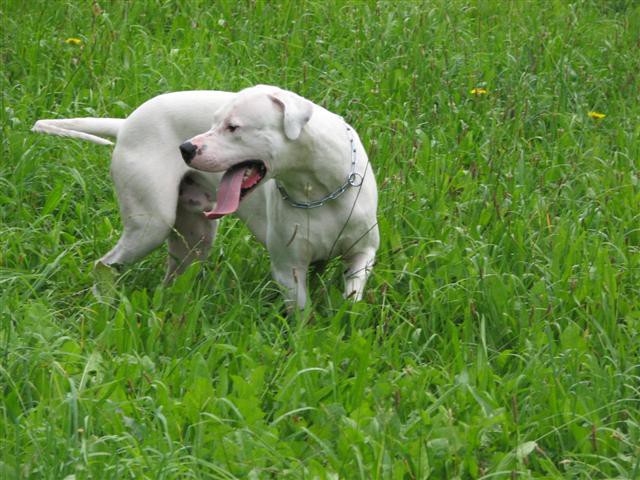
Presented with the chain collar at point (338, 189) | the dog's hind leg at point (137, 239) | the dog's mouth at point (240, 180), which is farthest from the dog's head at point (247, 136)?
the dog's hind leg at point (137, 239)

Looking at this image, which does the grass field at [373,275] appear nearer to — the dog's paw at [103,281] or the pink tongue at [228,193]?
the dog's paw at [103,281]

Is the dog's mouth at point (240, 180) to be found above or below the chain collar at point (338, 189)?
above

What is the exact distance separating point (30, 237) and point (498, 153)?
2237mm

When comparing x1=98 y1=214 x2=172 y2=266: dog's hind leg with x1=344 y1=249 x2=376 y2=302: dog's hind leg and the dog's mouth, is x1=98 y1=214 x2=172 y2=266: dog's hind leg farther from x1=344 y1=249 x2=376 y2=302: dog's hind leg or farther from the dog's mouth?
x1=344 y1=249 x2=376 y2=302: dog's hind leg

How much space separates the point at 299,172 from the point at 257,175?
0.56 ft

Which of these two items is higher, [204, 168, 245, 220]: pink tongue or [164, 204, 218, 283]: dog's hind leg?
[204, 168, 245, 220]: pink tongue

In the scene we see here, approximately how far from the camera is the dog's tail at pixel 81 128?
5.02 m

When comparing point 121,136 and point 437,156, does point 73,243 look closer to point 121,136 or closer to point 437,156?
point 121,136

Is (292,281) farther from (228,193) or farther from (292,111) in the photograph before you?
(292,111)

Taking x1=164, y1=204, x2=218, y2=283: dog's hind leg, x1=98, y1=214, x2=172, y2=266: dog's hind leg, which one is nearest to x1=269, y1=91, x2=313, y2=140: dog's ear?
x1=98, y1=214, x2=172, y2=266: dog's hind leg

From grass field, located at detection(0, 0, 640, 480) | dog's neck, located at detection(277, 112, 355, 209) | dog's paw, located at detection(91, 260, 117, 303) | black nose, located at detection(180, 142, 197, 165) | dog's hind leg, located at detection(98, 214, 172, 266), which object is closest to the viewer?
grass field, located at detection(0, 0, 640, 480)

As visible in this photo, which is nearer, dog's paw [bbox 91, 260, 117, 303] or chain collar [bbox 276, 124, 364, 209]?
chain collar [bbox 276, 124, 364, 209]

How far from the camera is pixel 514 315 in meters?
4.46

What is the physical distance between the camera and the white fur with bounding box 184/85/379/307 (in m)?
4.28
